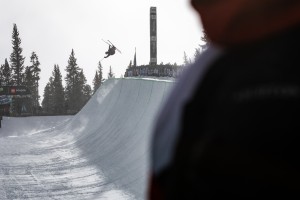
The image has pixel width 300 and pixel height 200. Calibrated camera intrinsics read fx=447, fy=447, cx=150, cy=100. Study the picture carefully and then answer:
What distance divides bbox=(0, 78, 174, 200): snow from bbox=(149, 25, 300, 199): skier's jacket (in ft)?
23.3

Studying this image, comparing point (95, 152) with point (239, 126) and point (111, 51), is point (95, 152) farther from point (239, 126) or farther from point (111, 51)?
point (111, 51)

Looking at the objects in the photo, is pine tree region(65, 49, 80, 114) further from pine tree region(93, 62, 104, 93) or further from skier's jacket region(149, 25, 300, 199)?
skier's jacket region(149, 25, 300, 199)

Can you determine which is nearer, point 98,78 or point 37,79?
point 37,79

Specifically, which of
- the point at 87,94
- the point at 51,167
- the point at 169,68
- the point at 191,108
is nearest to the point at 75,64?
the point at 87,94

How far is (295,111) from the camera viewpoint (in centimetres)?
78

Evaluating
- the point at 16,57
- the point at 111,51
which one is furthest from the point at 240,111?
the point at 16,57

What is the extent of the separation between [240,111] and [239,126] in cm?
3

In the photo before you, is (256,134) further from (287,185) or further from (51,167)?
(51,167)

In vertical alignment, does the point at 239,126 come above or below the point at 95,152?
above

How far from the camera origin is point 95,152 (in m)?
14.9

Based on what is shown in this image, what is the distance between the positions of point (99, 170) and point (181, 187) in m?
12.0

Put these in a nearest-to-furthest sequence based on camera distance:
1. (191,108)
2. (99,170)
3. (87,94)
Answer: (191,108) → (99,170) → (87,94)

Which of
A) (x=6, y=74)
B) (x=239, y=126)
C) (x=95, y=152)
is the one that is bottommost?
(x=95, y=152)

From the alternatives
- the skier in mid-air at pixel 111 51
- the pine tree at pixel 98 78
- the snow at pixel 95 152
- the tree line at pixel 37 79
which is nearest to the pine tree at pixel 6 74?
the tree line at pixel 37 79
